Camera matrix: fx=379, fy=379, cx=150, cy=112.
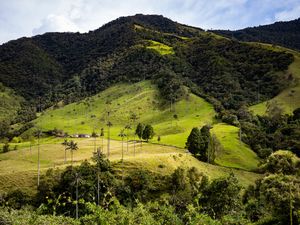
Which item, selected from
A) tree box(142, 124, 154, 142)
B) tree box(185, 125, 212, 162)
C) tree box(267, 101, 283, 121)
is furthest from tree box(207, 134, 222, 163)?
tree box(267, 101, 283, 121)

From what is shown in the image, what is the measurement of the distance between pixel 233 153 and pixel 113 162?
46.9 meters

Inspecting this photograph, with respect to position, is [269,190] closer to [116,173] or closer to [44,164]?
[116,173]

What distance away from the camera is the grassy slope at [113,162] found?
362ft

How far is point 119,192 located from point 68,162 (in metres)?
32.9

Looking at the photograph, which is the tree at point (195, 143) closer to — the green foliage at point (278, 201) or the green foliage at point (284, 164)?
the green foliage at point (284, 164)

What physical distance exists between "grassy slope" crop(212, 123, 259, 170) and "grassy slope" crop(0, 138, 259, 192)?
23.6 ft

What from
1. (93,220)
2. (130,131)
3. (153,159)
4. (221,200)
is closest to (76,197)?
(153,159)

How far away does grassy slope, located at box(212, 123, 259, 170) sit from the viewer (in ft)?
424

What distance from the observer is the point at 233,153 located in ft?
445

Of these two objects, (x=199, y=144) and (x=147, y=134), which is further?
(x=147, y=134)

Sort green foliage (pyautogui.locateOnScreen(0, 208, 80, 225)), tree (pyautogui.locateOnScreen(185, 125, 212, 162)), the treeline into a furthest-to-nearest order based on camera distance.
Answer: tree (pyautogui.locateOnScreen(185, 125, 212, 162)) < the treeline < green foliage (pyautogui.locateOnScreen(0, 208, 80, 225))

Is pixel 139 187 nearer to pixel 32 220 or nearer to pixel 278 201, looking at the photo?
pixel 278 201

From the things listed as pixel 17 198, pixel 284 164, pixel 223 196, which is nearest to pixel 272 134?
pixel 284 164

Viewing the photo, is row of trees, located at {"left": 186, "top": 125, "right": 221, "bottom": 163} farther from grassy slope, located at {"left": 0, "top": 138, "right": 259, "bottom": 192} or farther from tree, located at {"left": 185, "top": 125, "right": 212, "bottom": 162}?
grassy slope, located at {"left": 0, "top": 138, "right": 259, "bottom": 192}
